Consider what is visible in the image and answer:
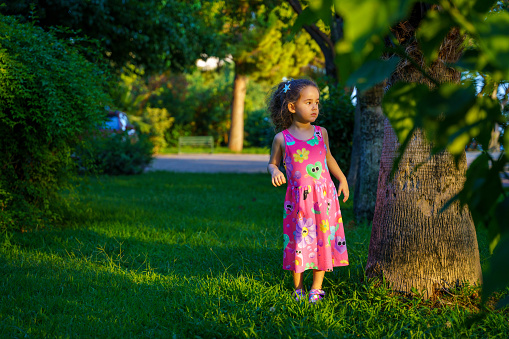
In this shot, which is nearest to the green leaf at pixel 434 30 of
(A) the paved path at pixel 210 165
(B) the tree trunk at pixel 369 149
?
(B) the tree trunk at pixel 369 149

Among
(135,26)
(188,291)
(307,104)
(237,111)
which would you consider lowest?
(188,291)

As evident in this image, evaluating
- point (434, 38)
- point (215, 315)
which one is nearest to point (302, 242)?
point (215, 315)

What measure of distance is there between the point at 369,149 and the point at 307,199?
281 cm

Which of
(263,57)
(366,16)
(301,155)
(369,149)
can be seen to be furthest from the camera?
(263,57)

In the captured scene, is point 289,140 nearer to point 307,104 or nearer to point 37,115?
point 307,104

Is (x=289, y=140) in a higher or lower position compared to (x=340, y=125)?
lower

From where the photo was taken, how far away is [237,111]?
26.2 metres

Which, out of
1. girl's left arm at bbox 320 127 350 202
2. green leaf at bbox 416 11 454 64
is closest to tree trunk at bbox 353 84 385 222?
girl's left arm at bbox 320 127 350 202

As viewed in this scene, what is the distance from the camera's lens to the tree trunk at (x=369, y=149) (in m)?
5.62

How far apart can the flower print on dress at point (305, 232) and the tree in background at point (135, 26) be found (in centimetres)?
585

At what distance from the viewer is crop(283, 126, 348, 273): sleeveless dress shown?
308cm

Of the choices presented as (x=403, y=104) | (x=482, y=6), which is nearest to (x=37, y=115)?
(x=403, y=104)

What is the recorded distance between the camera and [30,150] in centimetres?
457

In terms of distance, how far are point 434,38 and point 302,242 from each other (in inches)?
95.0
